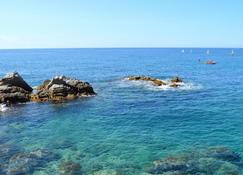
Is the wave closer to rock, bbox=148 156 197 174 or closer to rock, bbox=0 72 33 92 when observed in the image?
rock, bbox=0 72 33 92

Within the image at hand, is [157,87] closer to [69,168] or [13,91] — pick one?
[13,91]

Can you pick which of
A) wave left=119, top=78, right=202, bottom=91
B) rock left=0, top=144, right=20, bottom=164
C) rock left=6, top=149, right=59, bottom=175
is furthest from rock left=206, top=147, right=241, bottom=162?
wave left=119, top=78, right=202, bottom=91

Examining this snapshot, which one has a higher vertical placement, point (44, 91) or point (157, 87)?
point (44, 91)

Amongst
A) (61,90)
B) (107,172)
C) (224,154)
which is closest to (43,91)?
(61,90)

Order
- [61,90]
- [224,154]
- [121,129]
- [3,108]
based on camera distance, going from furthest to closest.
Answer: [61,90] < [3,108] < [121,129] < [224,154]

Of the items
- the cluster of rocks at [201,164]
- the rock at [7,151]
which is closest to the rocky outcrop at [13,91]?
the rock at [7,151]

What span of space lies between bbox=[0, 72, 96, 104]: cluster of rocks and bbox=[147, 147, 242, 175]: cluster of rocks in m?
32.0

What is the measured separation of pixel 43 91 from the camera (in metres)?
58.2

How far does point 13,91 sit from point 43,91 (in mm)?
4953

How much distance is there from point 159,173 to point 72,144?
36.4ft

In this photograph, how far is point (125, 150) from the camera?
31875 millimetres

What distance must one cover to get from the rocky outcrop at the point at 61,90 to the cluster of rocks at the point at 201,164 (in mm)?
31918

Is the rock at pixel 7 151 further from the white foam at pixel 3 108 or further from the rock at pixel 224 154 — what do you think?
the rock at pixel 224 154

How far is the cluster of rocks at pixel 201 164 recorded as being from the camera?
26344mm
